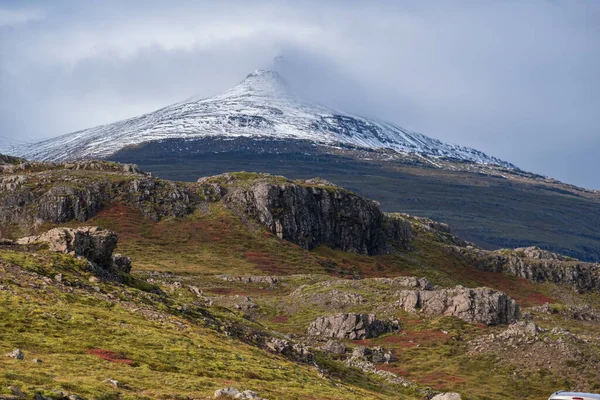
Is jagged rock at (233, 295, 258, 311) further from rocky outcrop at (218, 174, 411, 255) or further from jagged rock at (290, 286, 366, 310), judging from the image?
rocky outcrop at (218, 174, 411, 255)

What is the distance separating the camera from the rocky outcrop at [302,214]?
183 meters

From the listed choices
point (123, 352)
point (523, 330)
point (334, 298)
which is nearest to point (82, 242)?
point (123, 352)

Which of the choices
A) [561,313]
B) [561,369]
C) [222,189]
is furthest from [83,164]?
[561,369]

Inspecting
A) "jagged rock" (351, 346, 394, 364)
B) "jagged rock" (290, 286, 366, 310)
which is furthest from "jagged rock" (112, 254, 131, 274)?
"jagged rock" (290, 286, 366, 310)

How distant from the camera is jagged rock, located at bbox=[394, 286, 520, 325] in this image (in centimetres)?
9825

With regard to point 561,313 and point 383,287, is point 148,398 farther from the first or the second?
point 561,313

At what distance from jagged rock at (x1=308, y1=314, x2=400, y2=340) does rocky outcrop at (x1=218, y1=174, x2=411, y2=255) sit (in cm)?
8507

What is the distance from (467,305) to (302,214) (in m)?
92.7

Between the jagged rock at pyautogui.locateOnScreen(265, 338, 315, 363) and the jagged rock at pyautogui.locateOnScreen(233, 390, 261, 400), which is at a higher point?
the jagged rock at pyautogui.locateOnScreen(233, 390, 261, 400)

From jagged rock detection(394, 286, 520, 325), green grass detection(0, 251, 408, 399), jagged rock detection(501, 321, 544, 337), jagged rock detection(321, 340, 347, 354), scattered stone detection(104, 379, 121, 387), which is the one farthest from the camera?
jagged rock detection(394, 286, 520, 325)

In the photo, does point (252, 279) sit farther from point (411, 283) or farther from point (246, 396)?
point (246, 396)

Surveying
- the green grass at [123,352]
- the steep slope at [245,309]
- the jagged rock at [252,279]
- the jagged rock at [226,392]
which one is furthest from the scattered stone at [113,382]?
the jagged rock at [252,279]

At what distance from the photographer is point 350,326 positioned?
9338cm

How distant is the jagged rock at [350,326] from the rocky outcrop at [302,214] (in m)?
85.1
